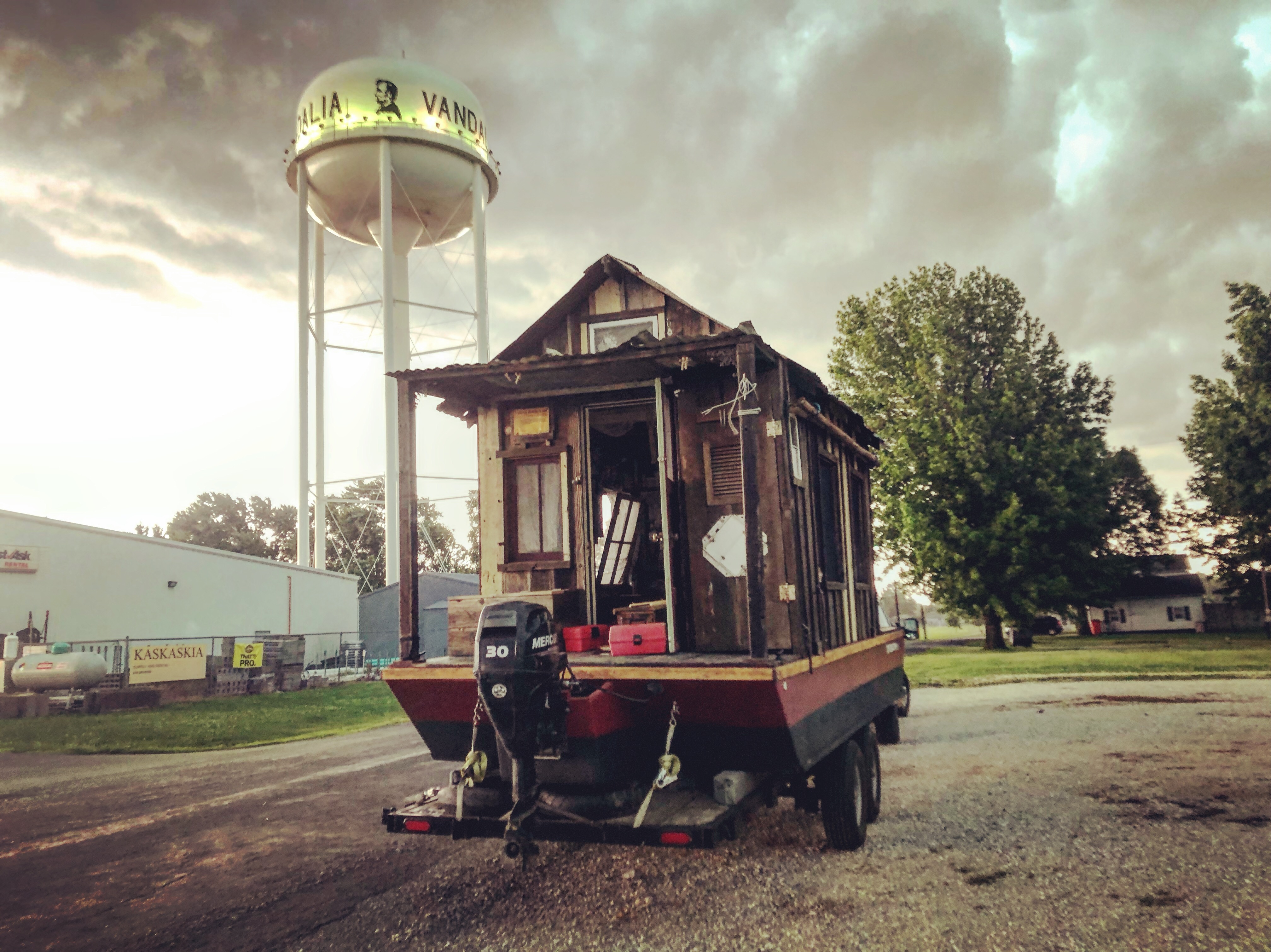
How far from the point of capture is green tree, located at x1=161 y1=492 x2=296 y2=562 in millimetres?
65500

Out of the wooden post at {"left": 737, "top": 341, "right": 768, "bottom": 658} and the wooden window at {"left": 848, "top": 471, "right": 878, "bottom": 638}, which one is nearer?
the wooden post at {"left": 737, "top": 341, "right": 768, "bottom": 658}

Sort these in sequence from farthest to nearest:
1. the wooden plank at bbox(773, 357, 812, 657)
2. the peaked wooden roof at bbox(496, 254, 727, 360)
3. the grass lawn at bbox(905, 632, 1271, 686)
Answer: the grass lawn at bbox(905, 632, 1271, 686) → the peaked wooden roof at bbox(496, 254, 727, 360) → the wooden plank at bbox(773, 357, 812, 657)

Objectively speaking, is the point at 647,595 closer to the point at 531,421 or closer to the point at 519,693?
the point at 531,421

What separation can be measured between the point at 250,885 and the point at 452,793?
160 centimetres

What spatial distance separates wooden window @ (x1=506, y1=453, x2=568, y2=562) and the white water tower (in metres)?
19.7

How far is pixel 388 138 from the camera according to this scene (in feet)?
90.5

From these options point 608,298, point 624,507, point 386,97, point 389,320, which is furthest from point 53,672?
point 386,97

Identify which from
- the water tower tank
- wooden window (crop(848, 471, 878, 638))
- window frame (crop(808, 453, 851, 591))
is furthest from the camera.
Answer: the water tower tank

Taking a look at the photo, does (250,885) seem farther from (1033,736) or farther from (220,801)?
(1033,736)

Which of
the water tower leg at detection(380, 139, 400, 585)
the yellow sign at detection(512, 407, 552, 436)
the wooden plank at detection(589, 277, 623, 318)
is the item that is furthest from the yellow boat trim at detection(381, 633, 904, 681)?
the water tower leg at detection(380, 139, 400, 585)

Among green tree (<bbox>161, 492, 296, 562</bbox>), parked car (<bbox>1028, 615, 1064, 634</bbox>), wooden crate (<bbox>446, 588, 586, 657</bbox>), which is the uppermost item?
green tree (<bbox>161, 492, 296, 562</bbox>)

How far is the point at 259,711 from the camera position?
1672 cm

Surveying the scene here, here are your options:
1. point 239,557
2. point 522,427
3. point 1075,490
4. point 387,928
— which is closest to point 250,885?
point 387,928

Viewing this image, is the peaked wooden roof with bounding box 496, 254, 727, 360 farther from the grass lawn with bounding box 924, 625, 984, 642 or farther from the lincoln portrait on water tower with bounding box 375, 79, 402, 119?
the grass lawn with bounding box 924, 625, 984, 642
